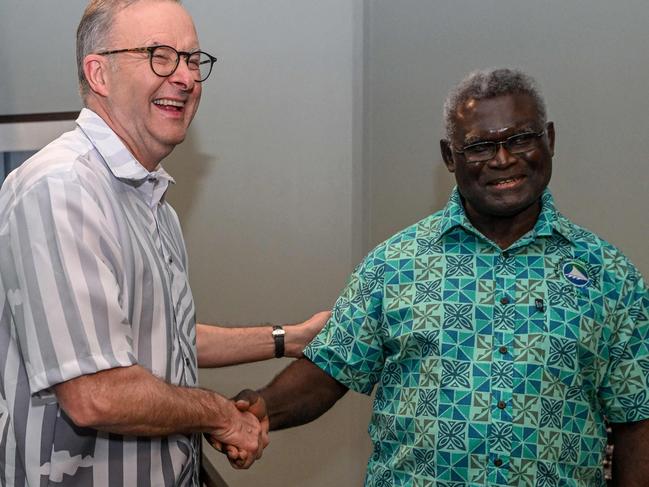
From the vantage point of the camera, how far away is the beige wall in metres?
2.98

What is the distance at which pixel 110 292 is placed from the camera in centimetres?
155

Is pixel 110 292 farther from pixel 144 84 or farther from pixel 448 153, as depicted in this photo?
pixel 448 153

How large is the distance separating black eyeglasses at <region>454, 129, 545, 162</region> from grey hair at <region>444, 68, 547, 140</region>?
0.05m

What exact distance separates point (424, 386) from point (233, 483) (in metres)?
1.84

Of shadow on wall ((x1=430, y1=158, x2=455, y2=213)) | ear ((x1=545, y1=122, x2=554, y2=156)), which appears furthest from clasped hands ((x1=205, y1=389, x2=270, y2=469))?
shadow on wall ((x1=430, y1=158, x2=455, y2=213))

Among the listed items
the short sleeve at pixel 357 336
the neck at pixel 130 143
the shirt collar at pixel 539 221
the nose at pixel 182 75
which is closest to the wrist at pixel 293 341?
the short sleeve at pixel 357 336

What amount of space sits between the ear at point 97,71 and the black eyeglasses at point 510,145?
2.69ft

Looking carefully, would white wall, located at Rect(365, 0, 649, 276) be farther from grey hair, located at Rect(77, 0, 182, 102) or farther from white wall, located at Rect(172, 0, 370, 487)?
grey hair, located at Rect(77, 0, 182, 102)

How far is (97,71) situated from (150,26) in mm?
151

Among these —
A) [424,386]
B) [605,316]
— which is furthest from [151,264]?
[605,316]

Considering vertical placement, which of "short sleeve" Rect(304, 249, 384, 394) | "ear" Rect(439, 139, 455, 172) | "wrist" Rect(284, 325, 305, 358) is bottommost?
"wrist" Rect(284, 325, 305, 358)

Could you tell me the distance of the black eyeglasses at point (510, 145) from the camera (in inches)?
72.5

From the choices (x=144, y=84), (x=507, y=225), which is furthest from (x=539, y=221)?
(x=144, y=84)

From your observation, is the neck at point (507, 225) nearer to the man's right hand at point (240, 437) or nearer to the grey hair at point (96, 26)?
the man's right hand at point (240, 437)
